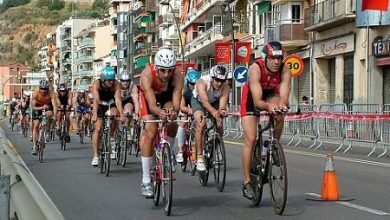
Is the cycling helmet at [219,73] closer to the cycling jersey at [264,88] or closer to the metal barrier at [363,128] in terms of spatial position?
the cycling jersey at [264,88]

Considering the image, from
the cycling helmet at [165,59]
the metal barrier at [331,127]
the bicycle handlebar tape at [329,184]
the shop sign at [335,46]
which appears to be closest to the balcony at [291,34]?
the shop sign at [335,46]

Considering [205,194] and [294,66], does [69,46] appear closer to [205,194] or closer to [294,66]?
[294,66]

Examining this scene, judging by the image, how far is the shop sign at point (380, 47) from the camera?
33147 mm

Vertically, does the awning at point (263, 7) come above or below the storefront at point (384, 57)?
above

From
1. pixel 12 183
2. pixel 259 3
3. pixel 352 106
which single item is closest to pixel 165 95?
pixel 12 183

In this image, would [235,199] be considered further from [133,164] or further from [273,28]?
[273,28]

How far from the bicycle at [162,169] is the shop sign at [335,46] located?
2875cm

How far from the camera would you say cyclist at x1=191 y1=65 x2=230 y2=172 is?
457 inches

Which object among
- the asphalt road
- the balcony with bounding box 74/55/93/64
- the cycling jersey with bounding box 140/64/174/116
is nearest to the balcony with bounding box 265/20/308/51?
the asphalt road

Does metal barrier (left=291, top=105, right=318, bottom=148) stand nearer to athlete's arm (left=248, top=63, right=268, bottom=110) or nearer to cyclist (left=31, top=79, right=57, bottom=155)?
cyclist (left=31, top=79, right=57, bottom=155)

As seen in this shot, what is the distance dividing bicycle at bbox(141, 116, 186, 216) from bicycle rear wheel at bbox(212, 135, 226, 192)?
1.75m

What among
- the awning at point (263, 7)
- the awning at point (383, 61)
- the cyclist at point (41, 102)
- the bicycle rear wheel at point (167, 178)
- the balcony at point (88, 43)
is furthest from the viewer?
the balcony at point (88, 43)

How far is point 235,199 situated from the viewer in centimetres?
1032

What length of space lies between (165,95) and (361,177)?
5.30 meters
